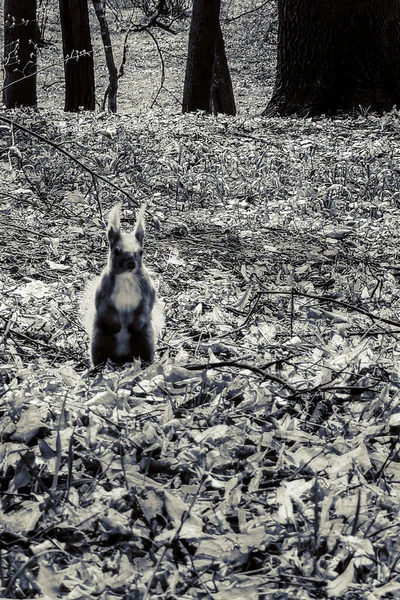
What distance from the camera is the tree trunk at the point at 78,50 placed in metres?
14.2

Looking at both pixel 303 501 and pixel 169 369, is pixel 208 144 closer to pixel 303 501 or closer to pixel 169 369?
pixel 169 369

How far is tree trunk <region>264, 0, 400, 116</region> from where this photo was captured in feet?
35.0

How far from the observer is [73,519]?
2729 millimetres

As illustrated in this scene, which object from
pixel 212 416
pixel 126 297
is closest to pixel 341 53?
pixel 126 297

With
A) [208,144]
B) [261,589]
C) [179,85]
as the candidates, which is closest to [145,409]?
[261,589]

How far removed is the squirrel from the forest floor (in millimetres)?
180

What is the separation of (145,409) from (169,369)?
395mm

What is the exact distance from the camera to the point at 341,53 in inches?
424

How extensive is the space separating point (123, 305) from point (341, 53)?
778 cm

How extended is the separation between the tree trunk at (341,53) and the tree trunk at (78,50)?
455cm

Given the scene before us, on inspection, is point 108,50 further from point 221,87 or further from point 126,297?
point 126,297

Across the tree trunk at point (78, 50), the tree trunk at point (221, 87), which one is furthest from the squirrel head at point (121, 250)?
the tree trunk at point (221, 87)

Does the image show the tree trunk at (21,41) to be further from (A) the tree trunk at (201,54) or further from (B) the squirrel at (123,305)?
(B) the squirrel at (123,305)

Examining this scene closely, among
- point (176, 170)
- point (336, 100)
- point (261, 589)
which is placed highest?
point (336, 100)
